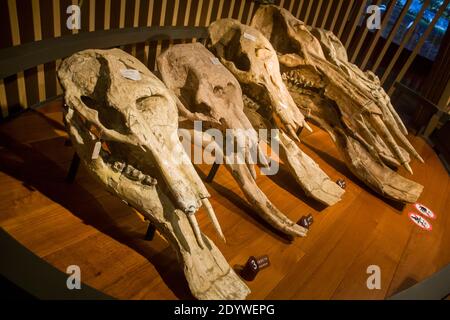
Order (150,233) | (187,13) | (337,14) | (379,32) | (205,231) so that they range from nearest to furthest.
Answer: (150,233)
(205,231)
(187,13)
(379,32)
(337,14)

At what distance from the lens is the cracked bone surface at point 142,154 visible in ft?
5.69

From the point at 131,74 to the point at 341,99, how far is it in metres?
2.07

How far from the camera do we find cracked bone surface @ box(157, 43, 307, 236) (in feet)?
7.74

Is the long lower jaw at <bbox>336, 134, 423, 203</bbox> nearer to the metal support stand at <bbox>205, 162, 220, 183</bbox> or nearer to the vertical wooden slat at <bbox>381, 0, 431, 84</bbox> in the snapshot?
the metal support stand at <bbox>205, 162, 220, 183</bbox>

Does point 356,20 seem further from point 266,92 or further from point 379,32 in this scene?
point 266,92

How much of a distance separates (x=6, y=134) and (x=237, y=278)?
194 centimetres

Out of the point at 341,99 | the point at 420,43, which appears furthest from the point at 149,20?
the point at 420,43

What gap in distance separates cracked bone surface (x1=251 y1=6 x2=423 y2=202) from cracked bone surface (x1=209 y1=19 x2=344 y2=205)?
0.47 m

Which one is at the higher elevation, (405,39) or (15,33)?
(405,39)

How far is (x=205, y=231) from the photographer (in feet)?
7.50

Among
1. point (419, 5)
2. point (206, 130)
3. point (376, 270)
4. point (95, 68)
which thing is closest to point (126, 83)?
point (95, 68)

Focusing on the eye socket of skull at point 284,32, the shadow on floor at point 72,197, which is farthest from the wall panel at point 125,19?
the eye socket of skull at point 284,32
